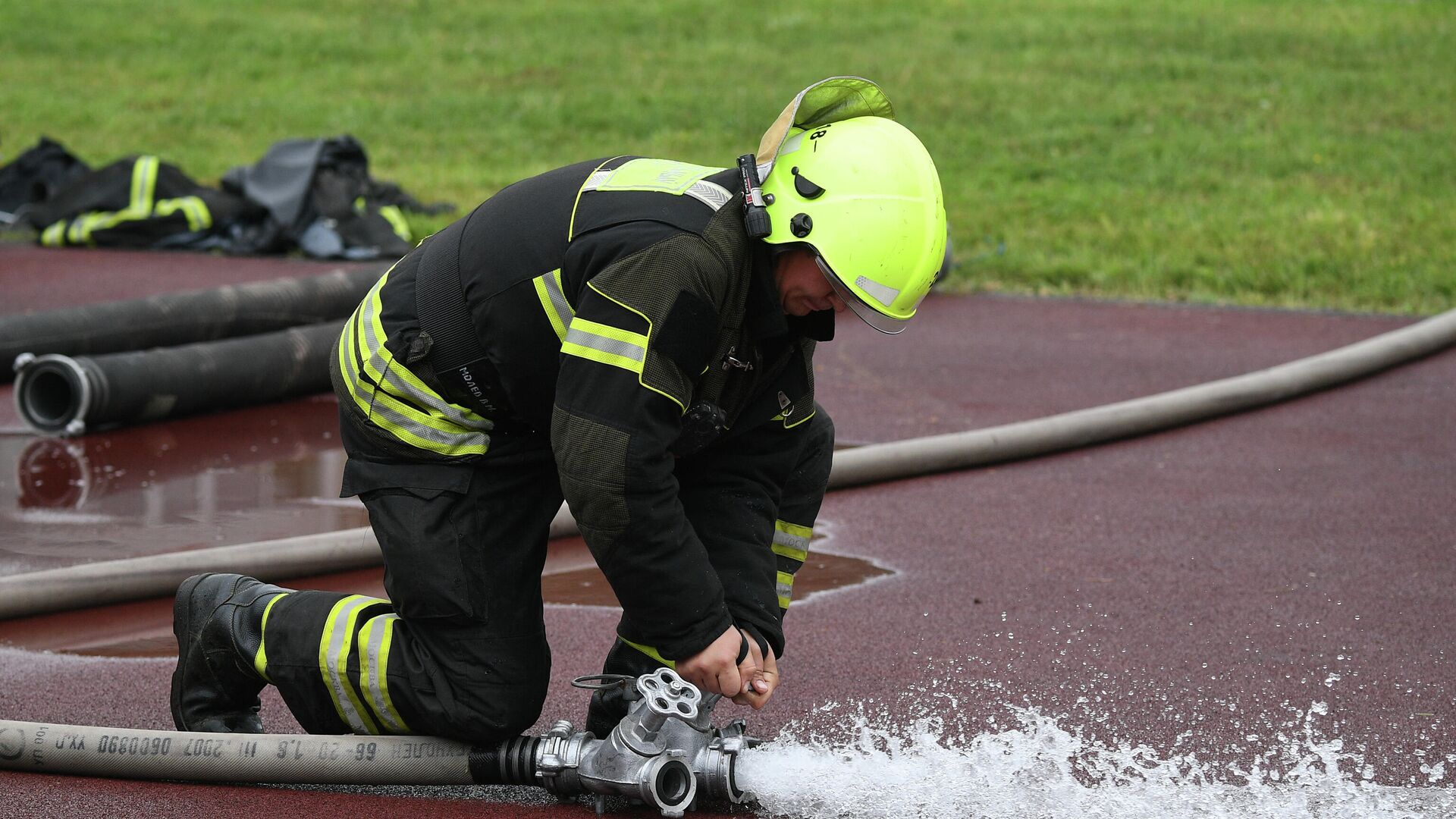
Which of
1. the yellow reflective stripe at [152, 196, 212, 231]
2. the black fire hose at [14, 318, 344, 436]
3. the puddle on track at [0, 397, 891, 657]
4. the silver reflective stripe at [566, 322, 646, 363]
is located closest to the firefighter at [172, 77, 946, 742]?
the silver reflective stripe at [566, 322, 646, 363]

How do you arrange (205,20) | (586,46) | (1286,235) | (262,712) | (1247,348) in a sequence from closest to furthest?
(262,712) < (1247,348) < (1286,235) < (586,46) < (205,20)

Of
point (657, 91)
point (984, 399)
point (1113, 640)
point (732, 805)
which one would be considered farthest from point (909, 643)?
point (657, 91)

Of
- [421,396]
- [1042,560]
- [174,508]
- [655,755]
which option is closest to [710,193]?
[421,396]

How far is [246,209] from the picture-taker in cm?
933

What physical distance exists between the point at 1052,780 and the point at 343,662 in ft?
4.74

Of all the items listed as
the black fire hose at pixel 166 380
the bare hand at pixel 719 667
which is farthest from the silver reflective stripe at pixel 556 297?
the black fire hose at pixel 166 380

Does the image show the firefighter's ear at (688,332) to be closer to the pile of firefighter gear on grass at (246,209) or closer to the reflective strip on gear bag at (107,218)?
the pile of firefighter gear on grass at (246,209)

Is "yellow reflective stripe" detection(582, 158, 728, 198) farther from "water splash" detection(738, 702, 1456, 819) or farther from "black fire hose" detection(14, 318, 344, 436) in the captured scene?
"black fire hose" detection(14, 318, 344, 436)

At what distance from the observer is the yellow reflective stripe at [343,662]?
2.96m

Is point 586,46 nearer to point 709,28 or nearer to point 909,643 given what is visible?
point 709,28

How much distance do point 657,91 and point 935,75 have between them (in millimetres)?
2519

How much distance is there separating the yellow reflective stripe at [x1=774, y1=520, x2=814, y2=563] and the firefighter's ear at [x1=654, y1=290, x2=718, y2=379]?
31.6 inches

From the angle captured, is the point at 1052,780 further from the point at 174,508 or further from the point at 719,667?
the point at 174,508

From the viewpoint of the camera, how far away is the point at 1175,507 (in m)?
4.86
